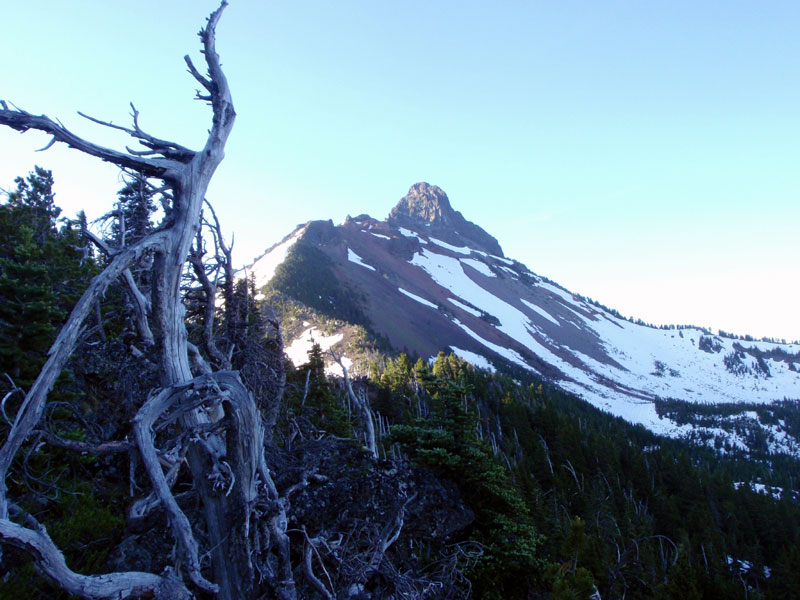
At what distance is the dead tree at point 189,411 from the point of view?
2.80 m

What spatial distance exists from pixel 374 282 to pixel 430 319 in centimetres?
1896

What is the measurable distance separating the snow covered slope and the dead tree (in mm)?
76992

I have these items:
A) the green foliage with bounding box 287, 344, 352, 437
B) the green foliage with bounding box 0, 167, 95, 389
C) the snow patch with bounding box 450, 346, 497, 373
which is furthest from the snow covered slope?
the green foliage with bounding box 0, 167, 95, 389

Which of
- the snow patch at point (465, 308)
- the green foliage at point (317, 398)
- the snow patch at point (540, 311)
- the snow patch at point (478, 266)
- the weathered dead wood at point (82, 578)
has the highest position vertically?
the snow patch at point (478, 266)

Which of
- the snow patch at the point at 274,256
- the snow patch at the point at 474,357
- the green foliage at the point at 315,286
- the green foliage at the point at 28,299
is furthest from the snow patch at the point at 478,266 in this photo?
the green foliage at the point at 28,299

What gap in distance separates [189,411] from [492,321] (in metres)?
135

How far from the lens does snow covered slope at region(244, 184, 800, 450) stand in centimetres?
10375

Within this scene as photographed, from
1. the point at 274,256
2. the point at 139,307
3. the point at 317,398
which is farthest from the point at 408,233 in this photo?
the point at 139,307

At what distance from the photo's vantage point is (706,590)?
2872 cm

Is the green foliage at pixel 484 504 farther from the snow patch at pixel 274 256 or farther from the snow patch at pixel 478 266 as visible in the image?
the snow patch at pixel 478 266

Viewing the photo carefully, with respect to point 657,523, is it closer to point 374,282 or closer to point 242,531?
point 242,531

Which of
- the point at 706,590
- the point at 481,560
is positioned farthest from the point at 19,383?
the point at 706,590

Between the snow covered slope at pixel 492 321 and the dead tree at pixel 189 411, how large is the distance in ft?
253

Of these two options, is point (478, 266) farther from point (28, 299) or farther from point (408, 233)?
point (28, 299)
